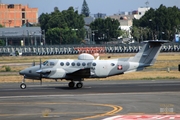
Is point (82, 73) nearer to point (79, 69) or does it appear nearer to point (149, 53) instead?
point (79, 69)

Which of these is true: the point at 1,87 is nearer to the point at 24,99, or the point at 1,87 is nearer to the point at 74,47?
the point at 24,99

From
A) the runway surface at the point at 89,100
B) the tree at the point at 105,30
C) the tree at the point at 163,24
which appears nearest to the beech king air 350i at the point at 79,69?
the runway surface at the point at 89,100

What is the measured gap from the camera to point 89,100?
3525cm

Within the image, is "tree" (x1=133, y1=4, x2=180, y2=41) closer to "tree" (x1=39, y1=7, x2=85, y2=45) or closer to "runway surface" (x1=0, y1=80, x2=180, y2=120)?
"tree" (x1=39, y1=7, x2=85, y2=45)

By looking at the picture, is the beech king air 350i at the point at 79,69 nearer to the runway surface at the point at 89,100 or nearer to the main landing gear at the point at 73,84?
the main landing gear at the point at 73,84

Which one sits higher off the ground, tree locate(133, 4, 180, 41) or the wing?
tree locate(133, 4, 180, 41)

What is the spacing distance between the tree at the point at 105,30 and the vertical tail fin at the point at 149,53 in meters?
141

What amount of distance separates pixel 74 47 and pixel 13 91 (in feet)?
293

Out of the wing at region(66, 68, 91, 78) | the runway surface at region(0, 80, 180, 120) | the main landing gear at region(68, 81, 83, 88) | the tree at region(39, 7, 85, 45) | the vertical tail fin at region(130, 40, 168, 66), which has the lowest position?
the runway surface at region(0, 80, 180, 120)

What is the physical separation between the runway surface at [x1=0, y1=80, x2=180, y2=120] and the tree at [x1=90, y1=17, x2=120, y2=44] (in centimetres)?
14067

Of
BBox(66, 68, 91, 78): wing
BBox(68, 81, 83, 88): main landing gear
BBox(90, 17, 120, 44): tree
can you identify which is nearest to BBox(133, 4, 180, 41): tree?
BBox(90, 17, 120, 44): tree

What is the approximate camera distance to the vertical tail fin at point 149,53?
150 ft

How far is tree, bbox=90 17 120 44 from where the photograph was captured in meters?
188

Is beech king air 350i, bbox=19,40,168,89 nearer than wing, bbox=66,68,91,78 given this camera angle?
A: No
